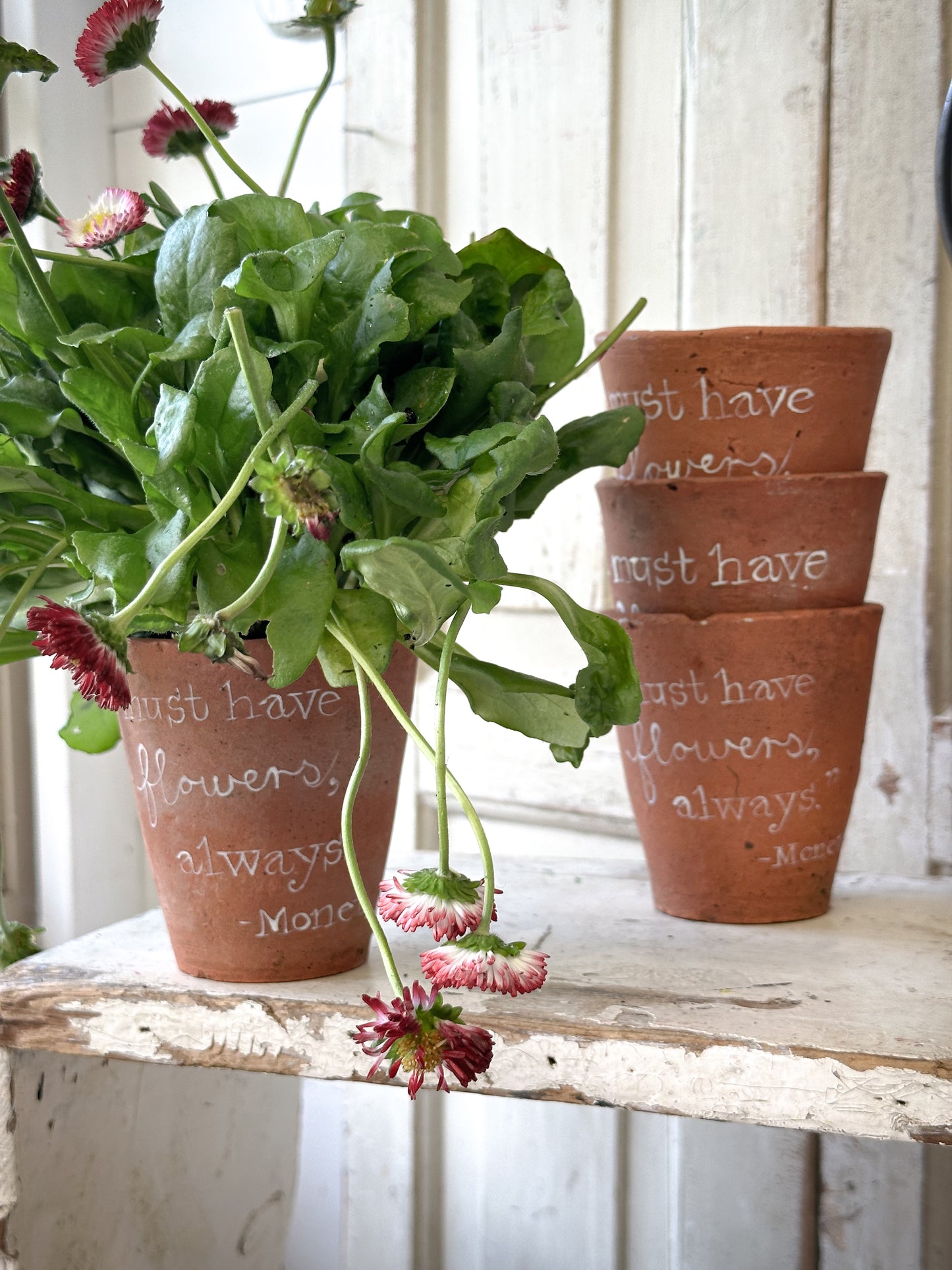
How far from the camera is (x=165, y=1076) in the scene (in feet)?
2.40

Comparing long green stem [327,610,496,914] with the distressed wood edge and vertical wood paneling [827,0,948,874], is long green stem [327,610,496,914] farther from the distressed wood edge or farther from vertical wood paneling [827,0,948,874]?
vertical wood paneling [827,0,948,874]

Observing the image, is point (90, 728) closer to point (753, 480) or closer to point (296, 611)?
point (296, 611)

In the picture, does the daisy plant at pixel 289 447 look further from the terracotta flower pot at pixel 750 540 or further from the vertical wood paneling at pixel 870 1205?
the vertical wood paneling at pixel 870 1205

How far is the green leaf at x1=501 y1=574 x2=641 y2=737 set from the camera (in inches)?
19.9

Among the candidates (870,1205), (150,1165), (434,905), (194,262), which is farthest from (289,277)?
(870,1205)

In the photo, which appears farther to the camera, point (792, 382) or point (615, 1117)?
point (615, 1117)

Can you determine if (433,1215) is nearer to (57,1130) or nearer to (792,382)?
(57,1130)

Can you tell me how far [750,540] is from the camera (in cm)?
64

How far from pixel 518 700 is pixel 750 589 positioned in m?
0.19

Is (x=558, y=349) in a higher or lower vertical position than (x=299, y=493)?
higher

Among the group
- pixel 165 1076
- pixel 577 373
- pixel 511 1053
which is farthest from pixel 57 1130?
pixel 577 373

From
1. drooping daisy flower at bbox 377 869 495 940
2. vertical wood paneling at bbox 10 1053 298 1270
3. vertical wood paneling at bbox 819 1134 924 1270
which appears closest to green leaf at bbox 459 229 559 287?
drooping daisy flower at bbox 377 869 495 940

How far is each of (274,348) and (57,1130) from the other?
445 mm

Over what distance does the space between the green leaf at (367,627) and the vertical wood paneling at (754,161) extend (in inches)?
21.7
